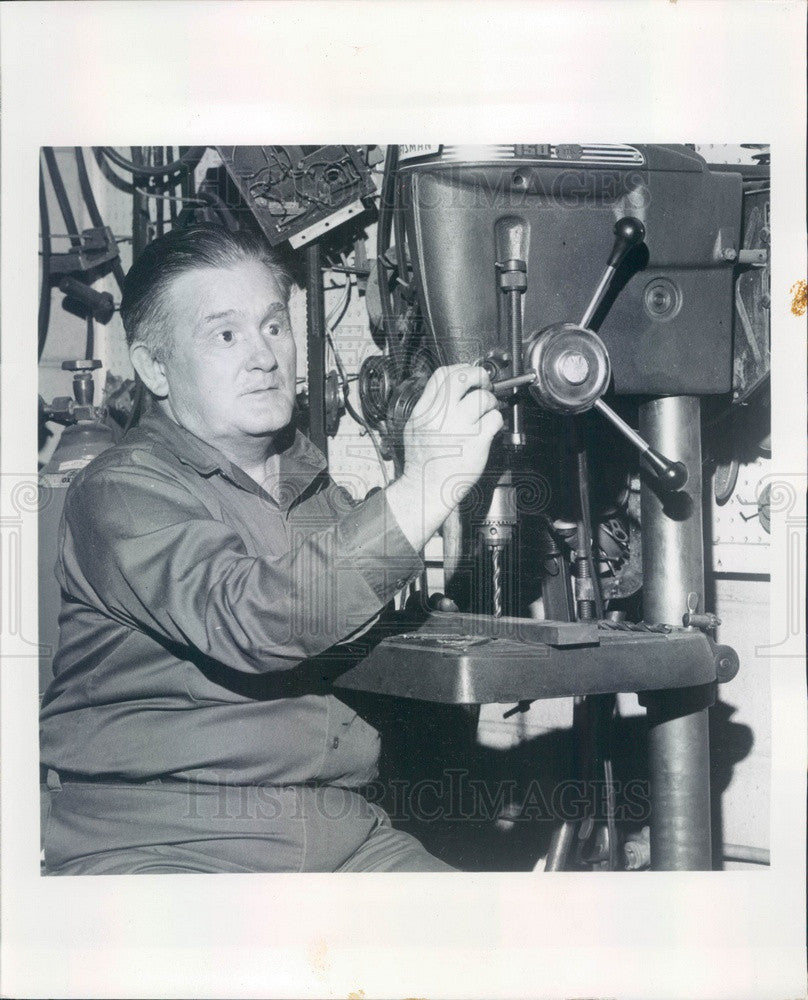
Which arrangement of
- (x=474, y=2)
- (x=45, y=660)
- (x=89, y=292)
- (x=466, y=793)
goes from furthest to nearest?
(x=89, y=292)
(x=466, y=793)
(x=45, y=660)
(x=474, y=2)

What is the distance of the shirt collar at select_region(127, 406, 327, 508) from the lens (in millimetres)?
1646

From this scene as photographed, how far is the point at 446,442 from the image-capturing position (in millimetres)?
1426

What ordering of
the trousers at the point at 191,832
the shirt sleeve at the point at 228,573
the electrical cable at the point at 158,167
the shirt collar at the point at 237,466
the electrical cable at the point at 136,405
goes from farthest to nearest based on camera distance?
1. the electrical cable at the point at 136,405
2. the electrical cable at the point at 158,167
3. the shirt collar at the point at 237,466
4. the trousers at the point at 191,832
5. the shirt sleeve at the point at 228,573

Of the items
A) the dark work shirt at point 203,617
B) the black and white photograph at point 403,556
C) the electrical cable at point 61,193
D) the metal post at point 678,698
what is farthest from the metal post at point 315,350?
the metal post at point 678,698

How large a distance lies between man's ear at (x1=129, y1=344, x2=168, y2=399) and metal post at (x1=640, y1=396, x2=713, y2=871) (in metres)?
0.84

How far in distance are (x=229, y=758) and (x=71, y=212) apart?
109 cm

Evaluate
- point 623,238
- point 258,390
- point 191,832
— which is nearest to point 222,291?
point 258,390

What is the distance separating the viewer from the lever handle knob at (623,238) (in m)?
1.46

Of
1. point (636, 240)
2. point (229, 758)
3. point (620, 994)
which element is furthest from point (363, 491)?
point (620, 994)

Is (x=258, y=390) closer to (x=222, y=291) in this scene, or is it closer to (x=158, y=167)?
(x=222, y=291)

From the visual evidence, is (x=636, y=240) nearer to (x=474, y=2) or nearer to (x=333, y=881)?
(x=474, y=2)

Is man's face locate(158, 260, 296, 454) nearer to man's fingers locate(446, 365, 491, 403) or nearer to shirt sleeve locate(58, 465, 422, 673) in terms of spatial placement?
shirt sleeve locate(58, 465, 422, 673)

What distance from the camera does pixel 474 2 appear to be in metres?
1.47

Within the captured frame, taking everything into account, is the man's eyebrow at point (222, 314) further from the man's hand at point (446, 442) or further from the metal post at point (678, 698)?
the metal post at point (678, 698)
